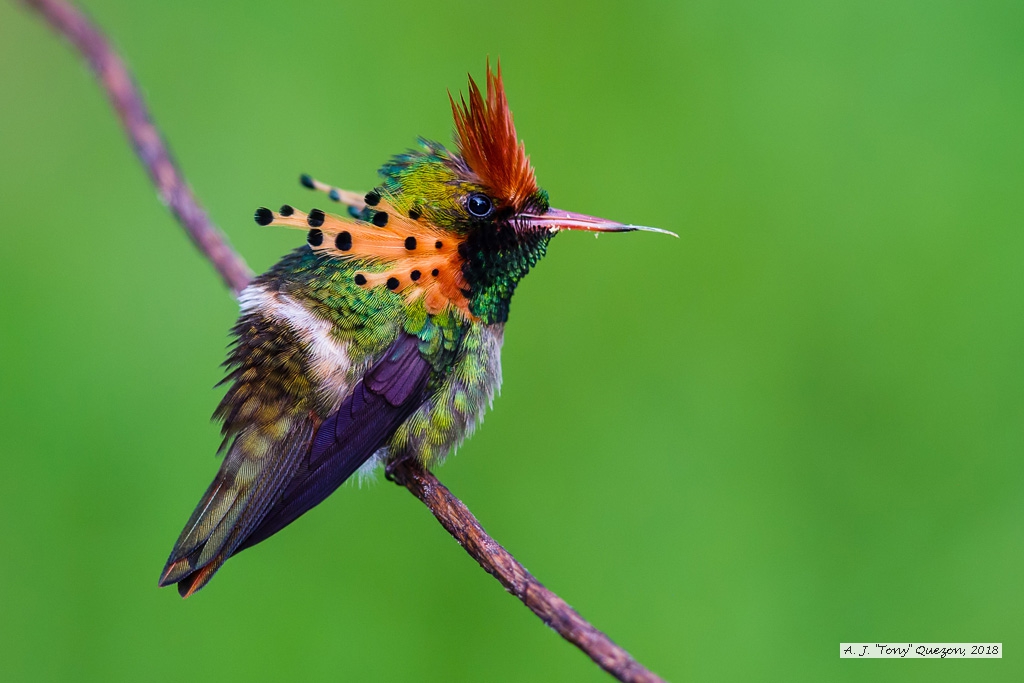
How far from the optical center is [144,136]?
272 cm

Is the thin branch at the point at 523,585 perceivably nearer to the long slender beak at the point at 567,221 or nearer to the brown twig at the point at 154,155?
the brown twig at the point at 154,155

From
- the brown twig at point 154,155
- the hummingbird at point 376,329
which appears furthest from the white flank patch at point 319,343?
the brown twig at point 154,155

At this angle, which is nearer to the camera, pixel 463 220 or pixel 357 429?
pixel 357 429

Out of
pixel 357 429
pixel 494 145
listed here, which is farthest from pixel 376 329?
pixel 494 145

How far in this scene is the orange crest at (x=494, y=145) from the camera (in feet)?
8.05

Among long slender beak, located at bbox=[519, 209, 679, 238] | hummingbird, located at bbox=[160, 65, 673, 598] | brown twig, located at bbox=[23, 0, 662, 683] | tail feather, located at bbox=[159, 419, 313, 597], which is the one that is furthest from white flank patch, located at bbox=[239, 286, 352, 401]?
long slender beak, located at bbox=[519, 209, 679, 238]

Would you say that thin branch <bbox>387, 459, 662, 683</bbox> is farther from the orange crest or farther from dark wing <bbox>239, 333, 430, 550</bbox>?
the orange crest

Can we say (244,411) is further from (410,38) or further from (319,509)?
(410,38)

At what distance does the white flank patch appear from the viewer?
242 cm

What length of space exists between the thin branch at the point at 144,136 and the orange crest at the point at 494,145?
0.72 meters

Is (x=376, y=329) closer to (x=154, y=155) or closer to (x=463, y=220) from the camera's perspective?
(x=463, y=220)

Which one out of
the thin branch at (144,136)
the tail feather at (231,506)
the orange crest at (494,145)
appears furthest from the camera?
the thin branch at (144,136)

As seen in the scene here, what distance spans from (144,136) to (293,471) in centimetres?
106

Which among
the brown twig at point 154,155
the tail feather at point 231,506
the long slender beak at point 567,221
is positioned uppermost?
the long slender beak at point 567,221
